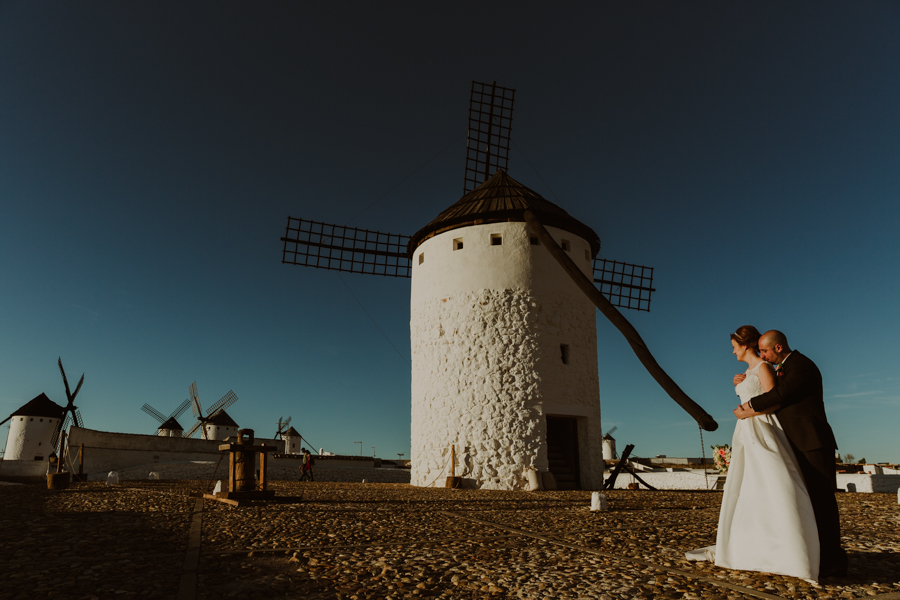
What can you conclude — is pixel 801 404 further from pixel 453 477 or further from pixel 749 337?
pixel 453 477

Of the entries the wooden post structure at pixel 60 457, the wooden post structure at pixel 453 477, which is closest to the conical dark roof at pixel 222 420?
the wooden post structure at pixel 60 457

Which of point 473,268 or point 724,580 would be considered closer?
point 724,580

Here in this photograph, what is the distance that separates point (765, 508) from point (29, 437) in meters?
51.1

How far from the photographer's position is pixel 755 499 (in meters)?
3.35

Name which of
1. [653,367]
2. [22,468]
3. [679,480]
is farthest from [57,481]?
[22,468]

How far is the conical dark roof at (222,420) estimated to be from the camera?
44250mm

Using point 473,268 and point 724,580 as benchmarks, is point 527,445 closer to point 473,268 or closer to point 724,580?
point 473,268

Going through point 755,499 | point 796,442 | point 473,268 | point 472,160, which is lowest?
point 755,499

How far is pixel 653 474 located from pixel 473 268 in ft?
51.1

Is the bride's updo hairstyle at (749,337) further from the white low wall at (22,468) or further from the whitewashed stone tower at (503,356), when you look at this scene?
the white low wall at (22,468)

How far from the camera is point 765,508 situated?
10.9 feet

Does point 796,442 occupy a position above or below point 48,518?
above

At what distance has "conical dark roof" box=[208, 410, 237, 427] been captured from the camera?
44.2 metres

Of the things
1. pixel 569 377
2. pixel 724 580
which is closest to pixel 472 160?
pixel 569 377
